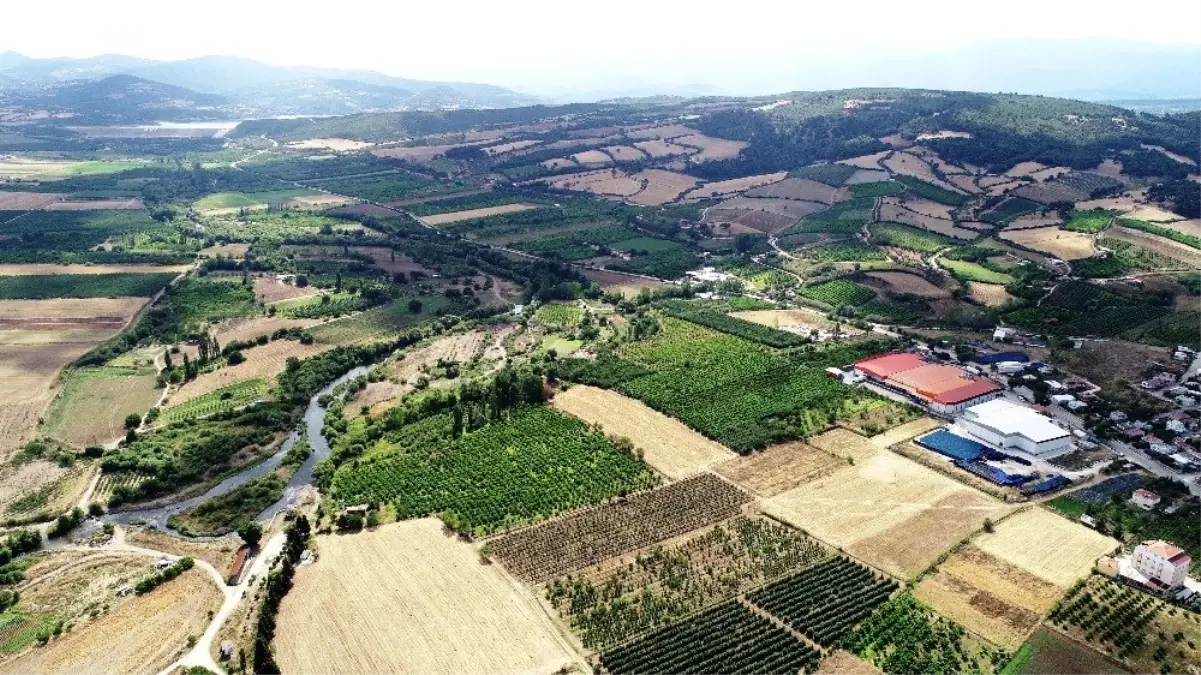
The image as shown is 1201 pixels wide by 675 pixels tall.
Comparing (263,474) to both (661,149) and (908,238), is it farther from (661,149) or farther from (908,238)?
(661,149)

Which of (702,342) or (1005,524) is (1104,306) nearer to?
(702,342)

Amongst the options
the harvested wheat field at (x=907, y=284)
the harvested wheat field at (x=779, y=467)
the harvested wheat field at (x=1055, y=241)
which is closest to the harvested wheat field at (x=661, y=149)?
the harvested wheat field at (x=1055, y=241)

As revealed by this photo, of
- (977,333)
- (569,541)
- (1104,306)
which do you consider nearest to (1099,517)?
(569,541)

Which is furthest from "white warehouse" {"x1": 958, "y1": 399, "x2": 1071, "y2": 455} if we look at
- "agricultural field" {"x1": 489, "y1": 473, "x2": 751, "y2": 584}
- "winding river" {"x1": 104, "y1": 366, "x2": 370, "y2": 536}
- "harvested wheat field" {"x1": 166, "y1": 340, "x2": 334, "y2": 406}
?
"harvested wheat field" {"x1": 166, "y1": 340, "x2": 334, "y2": 406}

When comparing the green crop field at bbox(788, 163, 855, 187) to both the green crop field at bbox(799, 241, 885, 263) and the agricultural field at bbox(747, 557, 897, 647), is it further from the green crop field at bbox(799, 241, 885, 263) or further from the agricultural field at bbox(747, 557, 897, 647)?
the agricultural field at bbox(747, 557, 897, 647)

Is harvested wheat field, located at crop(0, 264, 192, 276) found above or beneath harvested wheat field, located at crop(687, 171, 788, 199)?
beneath

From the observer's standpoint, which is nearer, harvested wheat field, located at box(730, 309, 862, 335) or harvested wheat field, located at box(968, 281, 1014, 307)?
harvested wheat field, located at box(730, 309, 862, 335)

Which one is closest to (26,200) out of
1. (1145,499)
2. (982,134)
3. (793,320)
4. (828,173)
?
(793,320)
